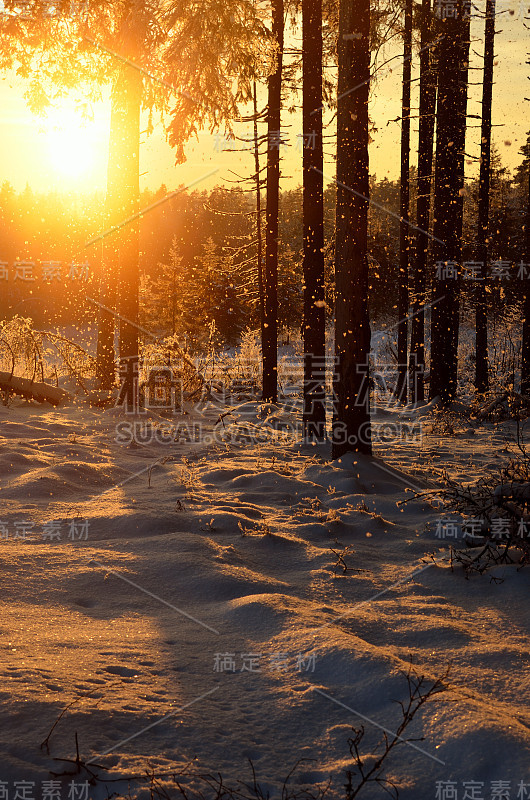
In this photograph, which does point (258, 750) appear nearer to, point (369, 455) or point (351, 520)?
point (351, 520)

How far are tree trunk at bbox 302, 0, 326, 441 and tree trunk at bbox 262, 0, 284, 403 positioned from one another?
3762mm

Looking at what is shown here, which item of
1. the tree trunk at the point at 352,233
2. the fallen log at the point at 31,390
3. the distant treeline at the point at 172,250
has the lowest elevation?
the fallen log at the point at 31,390

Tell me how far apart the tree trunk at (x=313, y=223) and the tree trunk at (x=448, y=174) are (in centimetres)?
342

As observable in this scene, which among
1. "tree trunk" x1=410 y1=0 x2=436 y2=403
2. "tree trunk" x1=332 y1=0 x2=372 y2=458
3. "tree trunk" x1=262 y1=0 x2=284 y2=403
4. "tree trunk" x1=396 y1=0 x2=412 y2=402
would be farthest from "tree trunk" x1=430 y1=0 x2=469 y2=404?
"tree trunk" x1=332 y1=0 x2=372 y2=458

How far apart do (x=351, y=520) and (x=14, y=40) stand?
31.8 feet

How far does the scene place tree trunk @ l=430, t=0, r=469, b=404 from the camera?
11039 millimetres

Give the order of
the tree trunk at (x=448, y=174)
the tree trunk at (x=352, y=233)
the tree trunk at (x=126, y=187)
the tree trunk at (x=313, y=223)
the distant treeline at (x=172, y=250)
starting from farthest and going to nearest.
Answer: the distant treeline at (x=172, y=250) → the tree trunk at (x=448, y=174) → the tree trunk at (x=126, y=187) → the tree trunk at (x=313, y=223) → the tree trunk at (x=352, y=233)

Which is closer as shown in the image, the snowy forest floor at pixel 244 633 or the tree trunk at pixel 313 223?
the snowy forest floor at pixel 244 633

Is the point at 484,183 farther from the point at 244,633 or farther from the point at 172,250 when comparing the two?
the point at 172,250

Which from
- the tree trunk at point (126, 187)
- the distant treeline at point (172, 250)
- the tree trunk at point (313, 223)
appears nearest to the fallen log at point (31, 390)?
the tree trunk at point (126, 187)

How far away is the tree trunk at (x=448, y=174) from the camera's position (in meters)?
11.0

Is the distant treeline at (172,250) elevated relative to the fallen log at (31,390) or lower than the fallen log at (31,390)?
elevated

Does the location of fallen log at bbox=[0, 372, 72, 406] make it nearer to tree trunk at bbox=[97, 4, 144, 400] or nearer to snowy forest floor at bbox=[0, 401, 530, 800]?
tree trunk at bbox=[97, 4, 144, 400]

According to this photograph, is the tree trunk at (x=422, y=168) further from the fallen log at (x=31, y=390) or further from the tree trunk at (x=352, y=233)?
the fallen log at (x=31, y=390)
